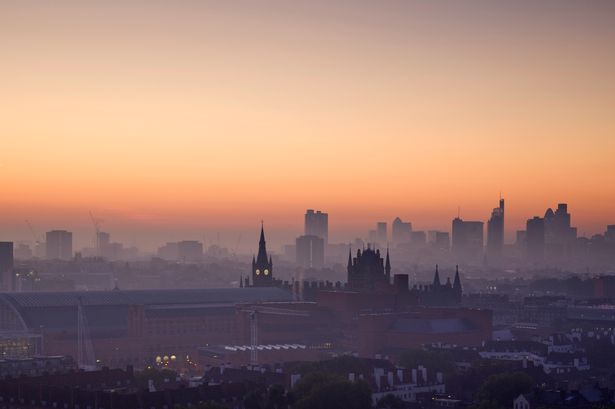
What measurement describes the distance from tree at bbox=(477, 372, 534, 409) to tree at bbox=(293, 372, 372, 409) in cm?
881

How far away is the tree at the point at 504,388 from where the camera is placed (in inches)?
4203

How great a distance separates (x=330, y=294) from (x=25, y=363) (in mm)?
70539

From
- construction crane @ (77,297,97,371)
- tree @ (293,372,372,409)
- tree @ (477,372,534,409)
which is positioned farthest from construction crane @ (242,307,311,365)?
tree @ (293,372,372,409)

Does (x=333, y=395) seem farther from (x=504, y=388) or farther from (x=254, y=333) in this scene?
(x=254, y=333)

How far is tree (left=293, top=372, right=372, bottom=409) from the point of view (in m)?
101

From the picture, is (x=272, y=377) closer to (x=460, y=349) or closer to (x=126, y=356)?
(x=460, y=349)

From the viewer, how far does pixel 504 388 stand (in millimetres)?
108375

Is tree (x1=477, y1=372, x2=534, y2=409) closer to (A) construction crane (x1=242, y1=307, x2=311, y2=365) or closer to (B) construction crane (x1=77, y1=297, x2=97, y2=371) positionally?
(B) construction crane (x1=77, y1=297, x2=97, y2=371)

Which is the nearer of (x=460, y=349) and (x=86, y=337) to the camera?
(x=460, y=349)

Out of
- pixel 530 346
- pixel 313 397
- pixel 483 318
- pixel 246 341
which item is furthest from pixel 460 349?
pixel 313 397

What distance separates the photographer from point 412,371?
121m

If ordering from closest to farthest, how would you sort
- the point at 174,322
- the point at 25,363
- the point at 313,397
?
the point at 313,397 → the point at 25,363 → the point at 174,322

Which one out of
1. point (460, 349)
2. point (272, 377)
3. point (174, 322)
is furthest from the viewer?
point (174, 322)

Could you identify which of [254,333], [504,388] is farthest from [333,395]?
[254,333]
